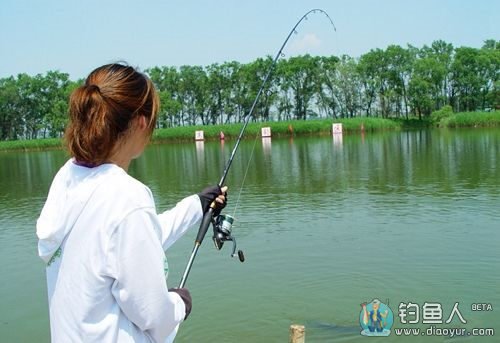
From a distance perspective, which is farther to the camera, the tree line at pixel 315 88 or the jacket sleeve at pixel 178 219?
the tree line at pixel 315 88

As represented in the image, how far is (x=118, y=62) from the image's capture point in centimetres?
187

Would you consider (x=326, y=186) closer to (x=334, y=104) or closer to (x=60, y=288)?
(x=60, y=288)

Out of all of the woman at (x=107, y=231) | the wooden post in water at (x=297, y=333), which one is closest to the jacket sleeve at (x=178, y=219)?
the woman at (x=107, y=231)

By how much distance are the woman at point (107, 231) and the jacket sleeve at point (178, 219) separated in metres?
0.61

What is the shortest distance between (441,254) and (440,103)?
6745 centimetres

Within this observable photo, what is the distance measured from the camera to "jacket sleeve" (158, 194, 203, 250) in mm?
2438

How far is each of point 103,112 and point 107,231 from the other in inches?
14.5

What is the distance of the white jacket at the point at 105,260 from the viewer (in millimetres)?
1575

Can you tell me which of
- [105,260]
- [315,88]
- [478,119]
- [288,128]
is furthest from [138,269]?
[315,88]

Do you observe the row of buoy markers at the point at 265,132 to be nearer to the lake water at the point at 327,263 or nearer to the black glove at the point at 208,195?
the lake water at the point at 327,263

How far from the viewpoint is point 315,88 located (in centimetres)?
7369

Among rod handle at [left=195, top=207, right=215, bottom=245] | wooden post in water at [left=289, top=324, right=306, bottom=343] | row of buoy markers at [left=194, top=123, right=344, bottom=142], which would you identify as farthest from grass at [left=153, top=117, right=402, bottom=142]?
rod handle at [left=195, top=207, right=215, bottom=245]

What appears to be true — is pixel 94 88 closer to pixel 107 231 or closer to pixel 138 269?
pixel 107 231

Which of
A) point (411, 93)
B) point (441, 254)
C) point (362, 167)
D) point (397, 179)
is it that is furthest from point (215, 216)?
point (411, 93)
